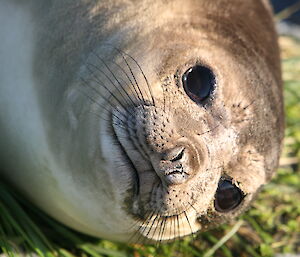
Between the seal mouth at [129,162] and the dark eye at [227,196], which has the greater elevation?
the seal mouth at [129,162]

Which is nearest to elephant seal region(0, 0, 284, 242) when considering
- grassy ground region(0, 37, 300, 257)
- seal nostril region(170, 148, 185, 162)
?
seal nostril region(170, 148, 185, 162)

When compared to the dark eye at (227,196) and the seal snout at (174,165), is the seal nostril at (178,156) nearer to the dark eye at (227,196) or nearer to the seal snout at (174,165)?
the seal snout at (174,165)

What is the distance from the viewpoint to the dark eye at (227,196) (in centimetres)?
393

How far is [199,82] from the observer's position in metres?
3.84

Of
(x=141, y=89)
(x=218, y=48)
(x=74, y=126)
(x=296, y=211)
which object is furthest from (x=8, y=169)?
(x=296, y=211)

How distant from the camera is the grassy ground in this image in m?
4.54

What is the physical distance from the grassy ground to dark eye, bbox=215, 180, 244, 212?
0.60 meters

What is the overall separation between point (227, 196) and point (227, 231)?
4.23 feet

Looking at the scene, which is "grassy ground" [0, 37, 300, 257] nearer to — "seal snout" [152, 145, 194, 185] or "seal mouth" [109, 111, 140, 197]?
"seal mouth" [109, 111, 140, 197]

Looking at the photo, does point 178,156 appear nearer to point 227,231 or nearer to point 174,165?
point 174,165

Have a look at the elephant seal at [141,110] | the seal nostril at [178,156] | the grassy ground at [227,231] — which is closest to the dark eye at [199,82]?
the elephant seal at [141,110]

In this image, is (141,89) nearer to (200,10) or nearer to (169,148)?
(169,148)

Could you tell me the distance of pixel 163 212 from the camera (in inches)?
145

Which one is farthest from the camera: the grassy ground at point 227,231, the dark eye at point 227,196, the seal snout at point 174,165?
the grassy ground at point 227,231
